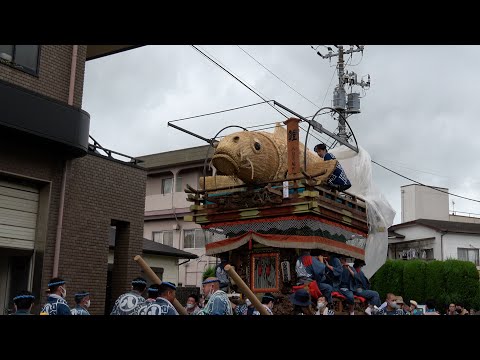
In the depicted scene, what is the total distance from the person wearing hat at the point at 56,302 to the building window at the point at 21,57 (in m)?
3.99

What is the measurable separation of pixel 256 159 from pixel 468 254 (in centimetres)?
2336

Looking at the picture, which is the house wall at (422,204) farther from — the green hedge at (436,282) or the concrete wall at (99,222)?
the concrete wall at (99,222)

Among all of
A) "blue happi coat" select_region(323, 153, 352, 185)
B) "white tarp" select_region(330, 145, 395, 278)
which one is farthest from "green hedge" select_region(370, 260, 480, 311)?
"blue happi coat" select_region(323, 153, 352, 185)

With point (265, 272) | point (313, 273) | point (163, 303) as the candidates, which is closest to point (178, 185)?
point (265, 272)

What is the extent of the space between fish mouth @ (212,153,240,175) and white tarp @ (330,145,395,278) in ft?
9.60

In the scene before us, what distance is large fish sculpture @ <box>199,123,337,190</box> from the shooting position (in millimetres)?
9367

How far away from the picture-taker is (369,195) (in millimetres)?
11375

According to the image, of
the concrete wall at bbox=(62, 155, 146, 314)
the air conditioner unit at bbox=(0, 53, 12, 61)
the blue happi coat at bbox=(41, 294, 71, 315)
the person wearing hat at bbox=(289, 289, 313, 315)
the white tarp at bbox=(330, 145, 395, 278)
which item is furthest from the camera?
the white tarp at bbox=(330, 145, 395, 278)

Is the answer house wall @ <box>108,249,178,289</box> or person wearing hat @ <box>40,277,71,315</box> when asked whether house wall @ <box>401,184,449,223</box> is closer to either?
house wall @ <box>108,249,178,289</box>

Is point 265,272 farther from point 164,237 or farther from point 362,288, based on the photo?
point 164,237

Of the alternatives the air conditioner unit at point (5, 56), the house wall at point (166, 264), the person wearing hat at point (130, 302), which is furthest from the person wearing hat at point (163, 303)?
the house wall at point (166, 264)

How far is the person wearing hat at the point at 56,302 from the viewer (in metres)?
6.46
